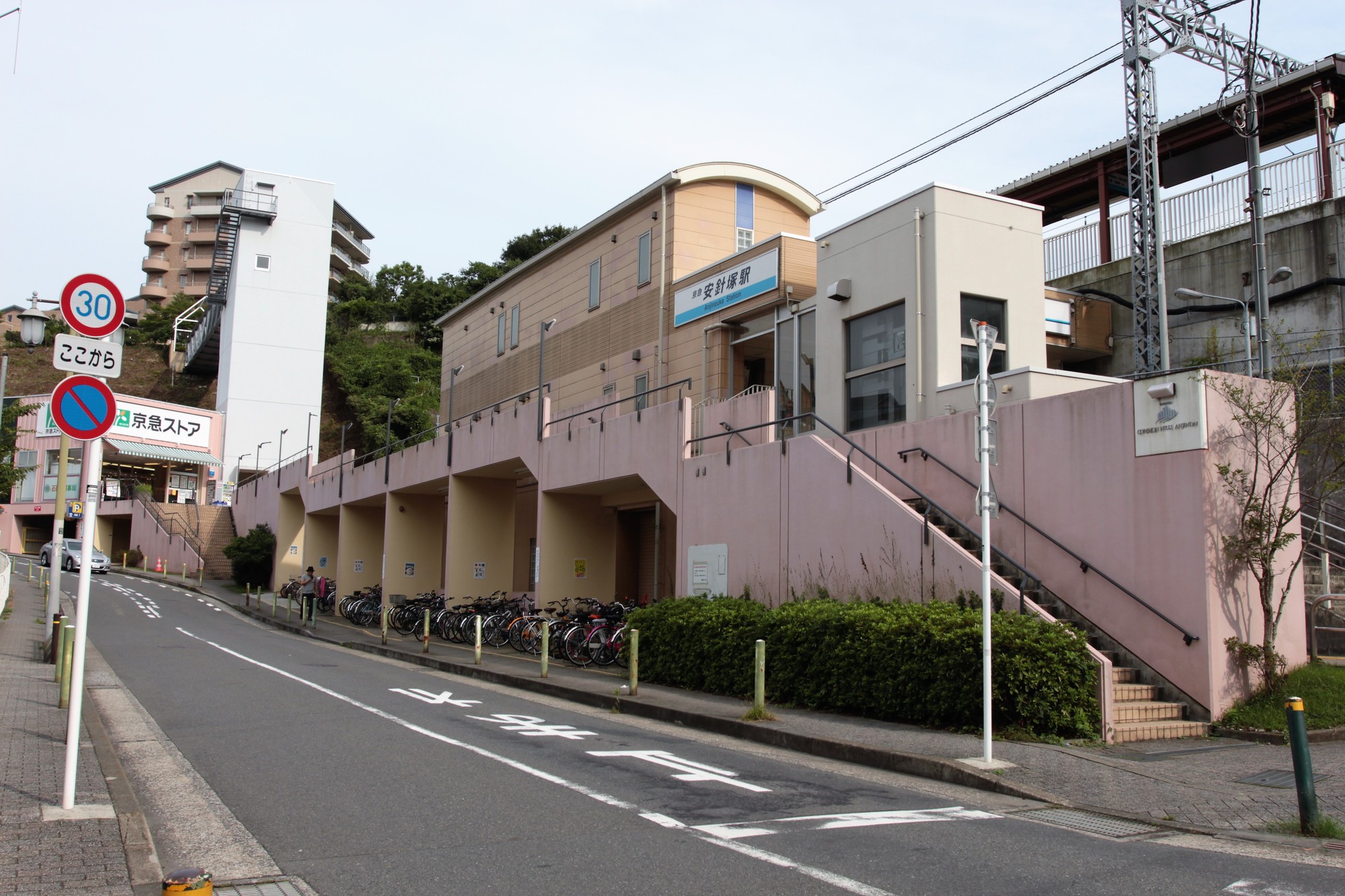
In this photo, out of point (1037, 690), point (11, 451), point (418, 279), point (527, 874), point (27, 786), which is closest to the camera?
point (527, 874)

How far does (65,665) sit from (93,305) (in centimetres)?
683

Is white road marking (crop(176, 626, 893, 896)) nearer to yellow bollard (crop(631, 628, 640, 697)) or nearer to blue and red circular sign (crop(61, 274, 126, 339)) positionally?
yellow bollard (crop(631, 628, 640, 697))

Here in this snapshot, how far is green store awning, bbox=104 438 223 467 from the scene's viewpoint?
5422cm

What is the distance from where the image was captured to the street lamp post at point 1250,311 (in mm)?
16094

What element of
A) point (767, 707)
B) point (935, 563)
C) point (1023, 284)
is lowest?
point (767, 707)

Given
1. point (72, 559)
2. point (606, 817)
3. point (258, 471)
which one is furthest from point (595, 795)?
point (258, 471)

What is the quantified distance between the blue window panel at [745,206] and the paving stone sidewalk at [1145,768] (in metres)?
14.4

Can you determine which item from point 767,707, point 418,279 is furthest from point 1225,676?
point 418,279

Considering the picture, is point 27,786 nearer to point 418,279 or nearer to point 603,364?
point 603,364

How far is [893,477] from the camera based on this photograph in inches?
566

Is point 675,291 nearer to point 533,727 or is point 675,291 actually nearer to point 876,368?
point 876,368

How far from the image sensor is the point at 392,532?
102ft

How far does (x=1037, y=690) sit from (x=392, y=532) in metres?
24.3

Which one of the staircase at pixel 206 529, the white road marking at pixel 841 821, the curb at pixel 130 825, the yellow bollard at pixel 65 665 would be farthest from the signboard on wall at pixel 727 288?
the staircase at pixel 206 529
